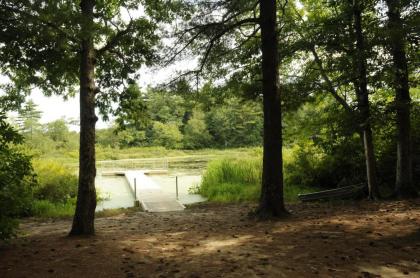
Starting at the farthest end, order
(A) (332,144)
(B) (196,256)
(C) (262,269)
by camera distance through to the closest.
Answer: (A) (332,144)
(B) (196,256)
(C) (262,269)

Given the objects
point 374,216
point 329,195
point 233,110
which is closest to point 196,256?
point 374,216

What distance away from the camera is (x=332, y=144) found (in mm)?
11281

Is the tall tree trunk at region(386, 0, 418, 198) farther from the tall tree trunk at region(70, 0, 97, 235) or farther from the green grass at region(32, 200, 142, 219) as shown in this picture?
the green grass at region(32, 200, 142, 219)

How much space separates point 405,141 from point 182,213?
5.74 meters

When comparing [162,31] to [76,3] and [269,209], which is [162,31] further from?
[269,209]

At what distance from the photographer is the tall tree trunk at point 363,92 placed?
8366mm

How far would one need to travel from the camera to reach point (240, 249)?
5285 millimetres

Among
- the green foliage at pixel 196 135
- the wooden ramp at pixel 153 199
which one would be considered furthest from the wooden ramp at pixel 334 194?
the green foliage at pixel 196 135

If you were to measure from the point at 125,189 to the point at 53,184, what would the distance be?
438 centimetres

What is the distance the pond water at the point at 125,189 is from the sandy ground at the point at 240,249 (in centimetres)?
523

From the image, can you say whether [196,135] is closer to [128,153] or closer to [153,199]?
[128,153]

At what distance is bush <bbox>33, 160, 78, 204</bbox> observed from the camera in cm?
1273

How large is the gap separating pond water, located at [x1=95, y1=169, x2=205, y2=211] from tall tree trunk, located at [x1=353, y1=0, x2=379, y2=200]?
18.9 feet

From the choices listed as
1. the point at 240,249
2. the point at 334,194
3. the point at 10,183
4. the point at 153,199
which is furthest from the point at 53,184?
the point at 240,249
